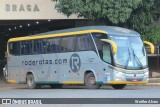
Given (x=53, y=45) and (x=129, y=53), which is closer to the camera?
(x=129, y=53)

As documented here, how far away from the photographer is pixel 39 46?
2600 centimetres

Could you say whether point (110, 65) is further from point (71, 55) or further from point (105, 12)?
point (105, 12)

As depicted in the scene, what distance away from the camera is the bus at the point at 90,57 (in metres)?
21.6

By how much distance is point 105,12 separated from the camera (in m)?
28.3

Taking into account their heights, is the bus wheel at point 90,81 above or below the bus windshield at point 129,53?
below

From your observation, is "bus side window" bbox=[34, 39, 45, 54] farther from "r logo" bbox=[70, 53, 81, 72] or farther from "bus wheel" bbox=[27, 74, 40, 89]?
"r logo" bbox=[70, 53, 81, 72]

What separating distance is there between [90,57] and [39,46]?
4671 mm

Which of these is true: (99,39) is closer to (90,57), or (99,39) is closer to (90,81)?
(90,57)

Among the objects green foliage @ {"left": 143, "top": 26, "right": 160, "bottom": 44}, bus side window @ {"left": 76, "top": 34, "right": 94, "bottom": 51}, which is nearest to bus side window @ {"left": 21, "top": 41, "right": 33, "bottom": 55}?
bus side window @ {"left": 76, "top": 34, "right": 94, "bottom": 51}

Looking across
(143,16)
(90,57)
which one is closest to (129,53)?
(90,57)

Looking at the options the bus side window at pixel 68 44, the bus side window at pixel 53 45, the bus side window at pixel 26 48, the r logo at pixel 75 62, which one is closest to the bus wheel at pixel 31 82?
the bus side window at pixel 26 48

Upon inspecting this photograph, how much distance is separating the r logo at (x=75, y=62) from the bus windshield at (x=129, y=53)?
93.8 inches

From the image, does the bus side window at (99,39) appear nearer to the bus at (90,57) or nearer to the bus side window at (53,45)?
the bus at (90,57)

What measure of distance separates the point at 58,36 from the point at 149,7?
27.1 feet
